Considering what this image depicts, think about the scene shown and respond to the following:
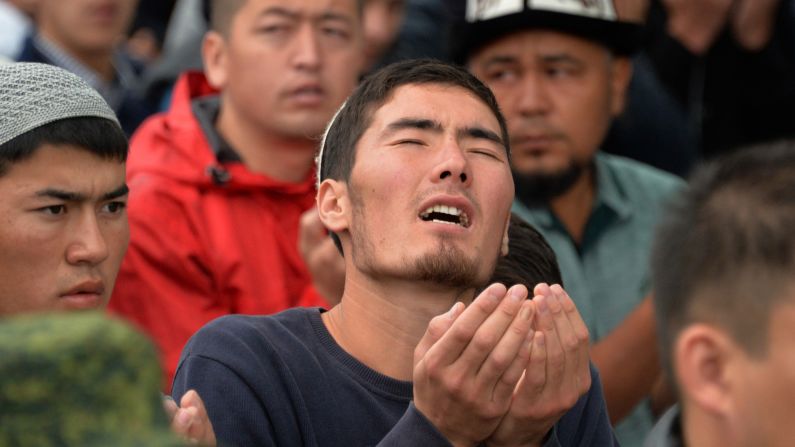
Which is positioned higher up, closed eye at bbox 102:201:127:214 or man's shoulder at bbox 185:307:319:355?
closed eye at bbox 102:201:127:214

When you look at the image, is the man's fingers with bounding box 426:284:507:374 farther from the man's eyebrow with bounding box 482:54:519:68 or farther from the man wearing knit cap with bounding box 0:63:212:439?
the man's eyebrow with bounding box 482:54:519:68

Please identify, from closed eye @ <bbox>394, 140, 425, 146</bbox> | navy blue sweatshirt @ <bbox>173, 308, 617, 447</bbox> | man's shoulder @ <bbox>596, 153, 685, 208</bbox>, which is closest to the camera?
navy blue sweatshirt @ <bbox>173, 308, 617, 447</bbox>

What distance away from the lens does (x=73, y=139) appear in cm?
283

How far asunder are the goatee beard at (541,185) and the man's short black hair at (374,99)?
3.75 ft

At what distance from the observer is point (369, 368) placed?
2.63 metres

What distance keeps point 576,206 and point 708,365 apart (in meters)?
2.46

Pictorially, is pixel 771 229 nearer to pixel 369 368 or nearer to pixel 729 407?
pixel 729 407

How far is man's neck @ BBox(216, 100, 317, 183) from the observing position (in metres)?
4.18

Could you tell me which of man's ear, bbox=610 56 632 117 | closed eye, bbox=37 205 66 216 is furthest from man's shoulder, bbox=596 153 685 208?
closed eye, bbox=37 205 66 216

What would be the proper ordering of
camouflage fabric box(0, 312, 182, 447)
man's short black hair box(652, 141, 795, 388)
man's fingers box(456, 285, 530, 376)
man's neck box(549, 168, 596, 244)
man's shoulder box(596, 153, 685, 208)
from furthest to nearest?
1. man's shoulder box(596, 153, 685, 208)
2. man's neck box(549, 168, 596, 244)
3. man's fingers box(456, 285, 530, 376)
4. man's short black hair box(652, 141, 795, 388)
5. camouflage fabric box(0, 312, 182, 447)

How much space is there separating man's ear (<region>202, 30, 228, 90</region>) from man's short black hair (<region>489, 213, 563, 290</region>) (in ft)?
4.81

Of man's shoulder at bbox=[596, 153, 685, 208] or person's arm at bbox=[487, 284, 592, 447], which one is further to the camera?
man's shoulder at bbox=[596, 153, 685, 208]

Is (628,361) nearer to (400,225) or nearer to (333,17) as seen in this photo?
(400,225)

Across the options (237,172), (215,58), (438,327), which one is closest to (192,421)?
(438,327)
